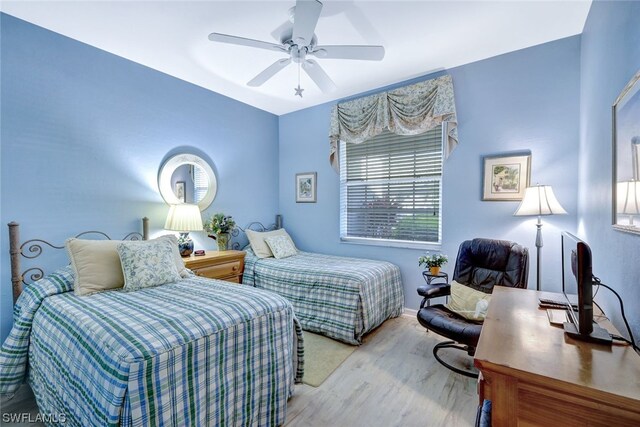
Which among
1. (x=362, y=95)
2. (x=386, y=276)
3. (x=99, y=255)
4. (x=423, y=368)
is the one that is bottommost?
(x=423, y=368)

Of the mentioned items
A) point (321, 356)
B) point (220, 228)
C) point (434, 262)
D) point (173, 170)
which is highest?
point (173, 170)

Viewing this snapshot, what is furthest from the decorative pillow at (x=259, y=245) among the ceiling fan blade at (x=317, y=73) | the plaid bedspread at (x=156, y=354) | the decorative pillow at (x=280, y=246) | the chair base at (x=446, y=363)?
the chair base at (x=446, y=363)

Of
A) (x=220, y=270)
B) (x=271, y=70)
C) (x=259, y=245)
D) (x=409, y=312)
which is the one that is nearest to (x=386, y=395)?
(x=409, y=312)

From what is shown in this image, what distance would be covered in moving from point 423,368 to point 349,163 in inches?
101

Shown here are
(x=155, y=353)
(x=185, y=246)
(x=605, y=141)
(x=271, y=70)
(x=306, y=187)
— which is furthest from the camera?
(x=306, y=187)

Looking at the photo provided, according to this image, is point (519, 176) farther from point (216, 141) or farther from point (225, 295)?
point (216, 141)

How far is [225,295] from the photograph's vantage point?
1.76 meters

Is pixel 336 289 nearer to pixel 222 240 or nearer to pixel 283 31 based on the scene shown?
pixel 222 240

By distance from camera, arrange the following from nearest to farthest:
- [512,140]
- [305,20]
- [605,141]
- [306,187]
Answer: [605,141], [305,20], [512,140], [306,187]

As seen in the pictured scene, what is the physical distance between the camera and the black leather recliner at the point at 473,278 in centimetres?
208

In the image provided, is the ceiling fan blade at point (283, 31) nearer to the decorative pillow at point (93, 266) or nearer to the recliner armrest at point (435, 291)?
the decorative pillow at point (93, 266)

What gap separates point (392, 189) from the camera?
353 centimetres

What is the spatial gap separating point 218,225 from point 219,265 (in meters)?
0.56

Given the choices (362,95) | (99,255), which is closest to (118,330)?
(99,255)
